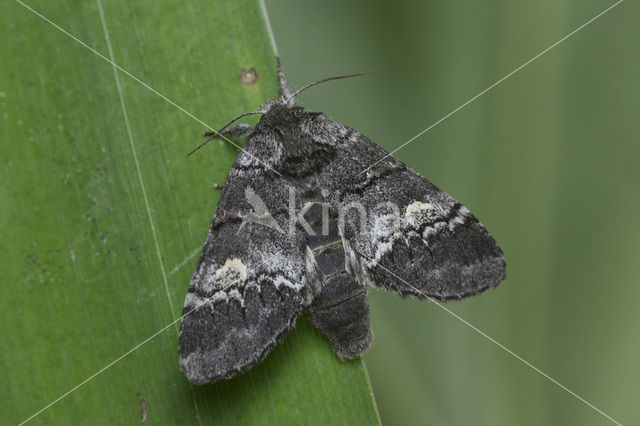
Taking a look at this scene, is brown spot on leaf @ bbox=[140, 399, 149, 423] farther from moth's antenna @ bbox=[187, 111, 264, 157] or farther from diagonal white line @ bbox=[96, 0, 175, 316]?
moth's antenna @ bbox=[187, 111, 264, 157]

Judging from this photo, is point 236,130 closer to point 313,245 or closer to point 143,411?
point 313,245

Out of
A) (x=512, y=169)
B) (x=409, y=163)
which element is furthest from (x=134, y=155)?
(x=512, y=169)

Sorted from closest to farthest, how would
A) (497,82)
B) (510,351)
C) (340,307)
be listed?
1. (340,307)
2. (510,351)
3. (497,82)

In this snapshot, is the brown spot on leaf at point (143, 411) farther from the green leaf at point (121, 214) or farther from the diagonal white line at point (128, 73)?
the diagonal white line at point (128, 73)

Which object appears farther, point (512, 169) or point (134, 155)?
point (512, 169)

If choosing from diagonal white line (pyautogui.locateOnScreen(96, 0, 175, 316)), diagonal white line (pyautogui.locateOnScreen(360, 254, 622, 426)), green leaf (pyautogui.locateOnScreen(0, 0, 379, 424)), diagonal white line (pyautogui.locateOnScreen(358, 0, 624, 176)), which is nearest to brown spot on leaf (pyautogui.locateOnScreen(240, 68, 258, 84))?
green leaf (pyautogui.locateOnScreen(0, 0, 379, 424))

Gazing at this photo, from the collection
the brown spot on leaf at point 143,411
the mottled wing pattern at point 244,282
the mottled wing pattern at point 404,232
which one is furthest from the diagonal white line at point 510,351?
the brown spot on leaf at point 143,411
